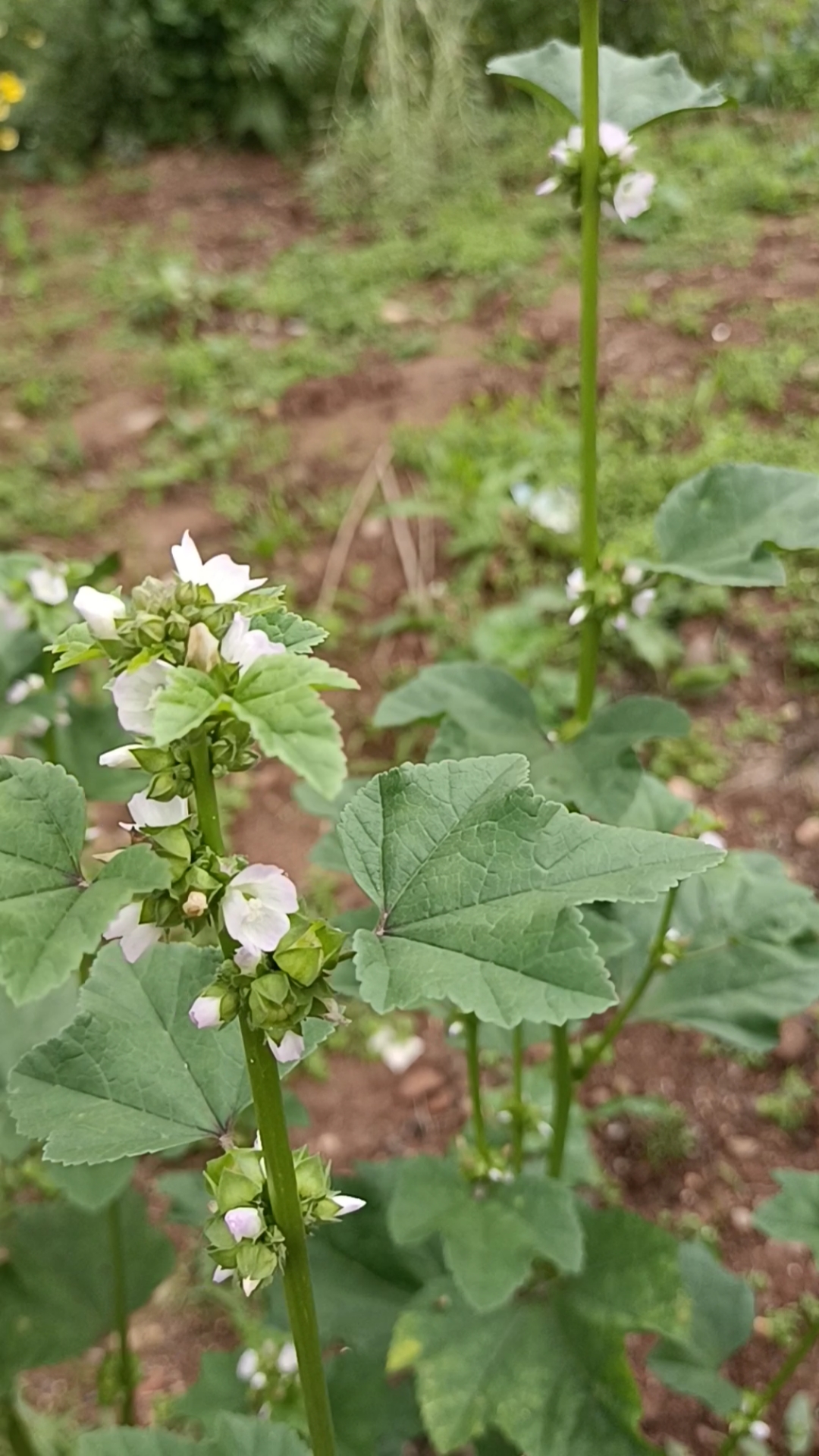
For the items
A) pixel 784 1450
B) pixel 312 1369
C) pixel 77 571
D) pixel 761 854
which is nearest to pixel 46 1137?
pixel 312 1369

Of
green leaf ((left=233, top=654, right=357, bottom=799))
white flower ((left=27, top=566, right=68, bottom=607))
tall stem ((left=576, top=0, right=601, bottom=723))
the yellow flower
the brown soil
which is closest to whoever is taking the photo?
green leaf ((left=233, top=654, right=357, bottom=799))

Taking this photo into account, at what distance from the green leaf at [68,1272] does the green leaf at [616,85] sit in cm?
165

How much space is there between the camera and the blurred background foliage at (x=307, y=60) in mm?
5395

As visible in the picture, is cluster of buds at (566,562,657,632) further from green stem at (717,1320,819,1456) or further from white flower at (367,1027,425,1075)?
white flower at (367,1027,425,1075)

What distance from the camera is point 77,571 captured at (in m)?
1.64

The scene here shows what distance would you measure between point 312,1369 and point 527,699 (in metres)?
0.81

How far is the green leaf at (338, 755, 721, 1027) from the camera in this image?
75 centimetres

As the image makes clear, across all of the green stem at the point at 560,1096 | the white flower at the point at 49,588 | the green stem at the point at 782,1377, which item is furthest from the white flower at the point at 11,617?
the green stem at the point at 782,1377

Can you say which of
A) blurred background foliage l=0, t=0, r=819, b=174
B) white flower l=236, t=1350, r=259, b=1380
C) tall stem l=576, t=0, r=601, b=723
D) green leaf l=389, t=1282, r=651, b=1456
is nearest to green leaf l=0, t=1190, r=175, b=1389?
white flower l=236, t=1350, r=259, b=1380

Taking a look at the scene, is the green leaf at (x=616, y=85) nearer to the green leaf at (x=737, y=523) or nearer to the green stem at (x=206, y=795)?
the green leaf at (x=737, y=523)

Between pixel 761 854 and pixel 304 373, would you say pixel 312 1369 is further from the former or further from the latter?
pixel 304 373

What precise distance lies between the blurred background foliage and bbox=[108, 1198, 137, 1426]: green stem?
204 inches

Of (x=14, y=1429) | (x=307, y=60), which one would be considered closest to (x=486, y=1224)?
(x=14, y=1429)

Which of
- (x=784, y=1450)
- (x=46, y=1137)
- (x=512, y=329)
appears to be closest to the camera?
(x=46, y=1137)
